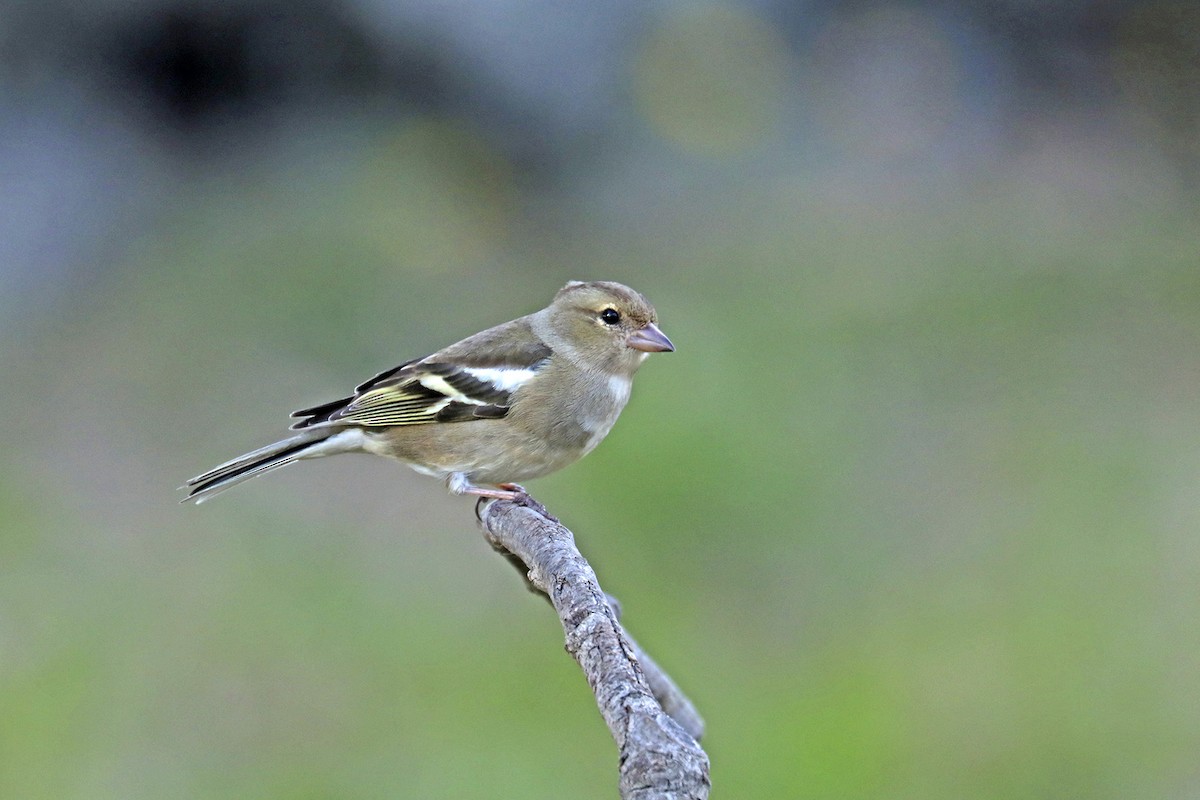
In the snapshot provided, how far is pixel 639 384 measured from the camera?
5297 millimetres

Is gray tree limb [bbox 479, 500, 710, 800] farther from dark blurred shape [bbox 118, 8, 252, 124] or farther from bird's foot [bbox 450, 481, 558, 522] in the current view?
dark blurred shape [bbox 118, 8, 252, 124]

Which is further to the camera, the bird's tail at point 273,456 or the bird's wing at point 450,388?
the bird's wing at point 450,388

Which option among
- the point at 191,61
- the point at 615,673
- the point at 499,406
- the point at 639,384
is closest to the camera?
the point at 615,673

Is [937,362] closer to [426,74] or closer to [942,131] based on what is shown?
[942,131]

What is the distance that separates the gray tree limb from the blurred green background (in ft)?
5.35

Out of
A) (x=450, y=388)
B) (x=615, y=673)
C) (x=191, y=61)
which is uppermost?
(x=191, y=61)

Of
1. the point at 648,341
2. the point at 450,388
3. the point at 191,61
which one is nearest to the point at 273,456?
the point at 450,388

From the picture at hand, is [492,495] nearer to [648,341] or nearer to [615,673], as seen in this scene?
[648,341]

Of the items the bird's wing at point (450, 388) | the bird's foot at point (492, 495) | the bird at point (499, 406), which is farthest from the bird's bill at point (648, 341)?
the bird's foot at point (492, 495)

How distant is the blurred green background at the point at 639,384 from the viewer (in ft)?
12.7

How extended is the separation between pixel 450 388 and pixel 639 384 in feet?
8.07

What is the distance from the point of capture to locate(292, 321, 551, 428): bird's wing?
2.85m

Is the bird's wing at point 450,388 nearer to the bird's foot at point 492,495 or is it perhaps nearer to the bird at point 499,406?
the bird at point 499,406

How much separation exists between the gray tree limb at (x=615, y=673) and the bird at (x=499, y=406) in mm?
357
